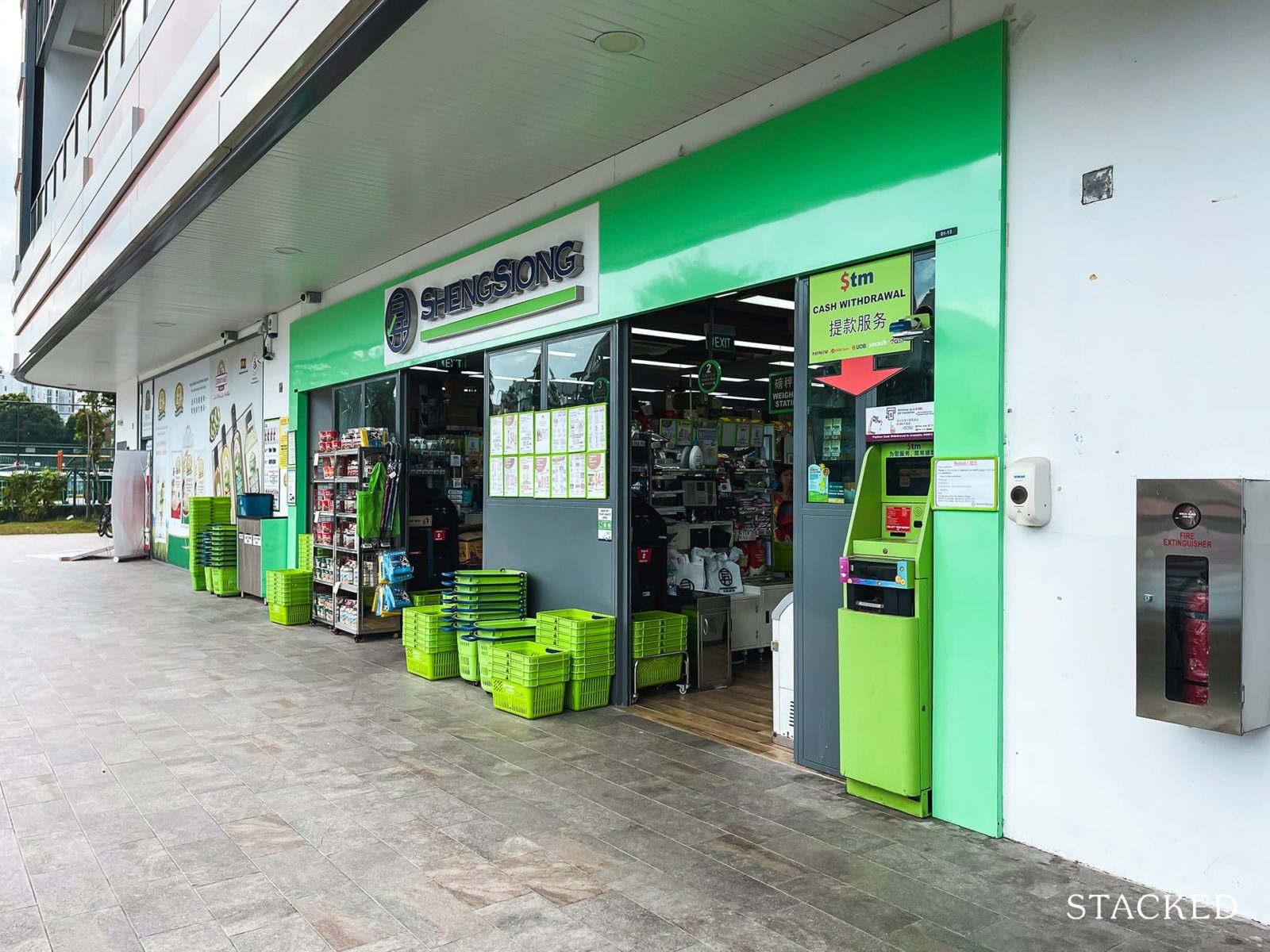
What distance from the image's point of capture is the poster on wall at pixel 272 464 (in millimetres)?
11359

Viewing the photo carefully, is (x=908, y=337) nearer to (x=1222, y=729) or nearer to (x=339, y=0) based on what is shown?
(x=1222, y=729)

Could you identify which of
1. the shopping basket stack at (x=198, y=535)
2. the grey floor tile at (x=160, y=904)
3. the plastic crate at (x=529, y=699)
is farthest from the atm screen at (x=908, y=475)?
the shopping basket stack at (x=198, y=535)

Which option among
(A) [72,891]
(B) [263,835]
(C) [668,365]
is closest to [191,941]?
(A) [72,891]

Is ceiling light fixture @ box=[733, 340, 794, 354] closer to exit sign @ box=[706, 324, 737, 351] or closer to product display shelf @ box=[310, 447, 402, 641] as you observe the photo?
exit sign @ box=[706, 324, 737, 351]

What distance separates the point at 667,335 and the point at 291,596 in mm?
4824

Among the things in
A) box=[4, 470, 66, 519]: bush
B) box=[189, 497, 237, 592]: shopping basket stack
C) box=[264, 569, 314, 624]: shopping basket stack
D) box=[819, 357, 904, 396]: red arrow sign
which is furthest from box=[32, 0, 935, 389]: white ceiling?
box=[4, 470, 66, 519]: bush

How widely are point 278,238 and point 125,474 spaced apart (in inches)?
434

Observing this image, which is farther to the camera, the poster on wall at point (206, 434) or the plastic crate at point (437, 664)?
the poster on wall at point (206, 434)

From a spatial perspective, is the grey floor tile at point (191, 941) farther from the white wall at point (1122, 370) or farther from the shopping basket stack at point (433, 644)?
the shopping basket stack at point (433, 644)

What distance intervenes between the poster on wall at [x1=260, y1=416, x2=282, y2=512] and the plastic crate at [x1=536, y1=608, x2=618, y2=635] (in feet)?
21.6

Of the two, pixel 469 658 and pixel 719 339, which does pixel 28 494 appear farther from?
pixel 719 339

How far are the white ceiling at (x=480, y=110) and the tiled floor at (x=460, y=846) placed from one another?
3688 millimetres

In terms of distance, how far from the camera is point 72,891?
3.26 meters

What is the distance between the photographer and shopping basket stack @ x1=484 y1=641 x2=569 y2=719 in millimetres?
5484
